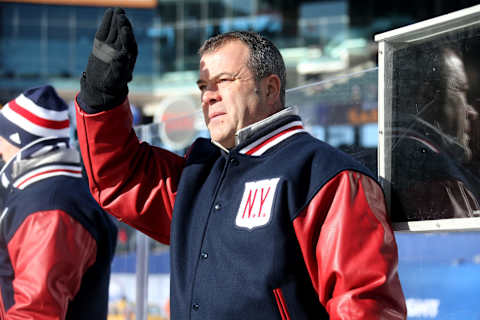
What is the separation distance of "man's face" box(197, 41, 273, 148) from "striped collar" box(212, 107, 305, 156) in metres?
0.04

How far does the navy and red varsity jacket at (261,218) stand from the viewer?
1.88 metres

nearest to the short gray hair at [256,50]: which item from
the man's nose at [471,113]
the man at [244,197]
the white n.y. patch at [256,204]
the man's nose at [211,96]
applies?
the man at [244,197]

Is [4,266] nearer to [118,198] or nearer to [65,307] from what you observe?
[65,307]

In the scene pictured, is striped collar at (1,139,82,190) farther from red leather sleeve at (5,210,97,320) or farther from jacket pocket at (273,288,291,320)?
jacket pocket at (273,288,291,320)

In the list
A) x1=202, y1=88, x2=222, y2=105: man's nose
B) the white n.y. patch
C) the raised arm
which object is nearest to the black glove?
the raised arm

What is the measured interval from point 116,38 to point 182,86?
2855cm

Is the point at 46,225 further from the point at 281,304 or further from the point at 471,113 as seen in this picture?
the point at 471,113

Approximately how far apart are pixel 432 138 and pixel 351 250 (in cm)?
54

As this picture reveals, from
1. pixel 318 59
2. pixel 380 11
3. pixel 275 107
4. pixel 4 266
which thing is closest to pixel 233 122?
pixel 275 107

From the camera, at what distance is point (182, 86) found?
100 feet

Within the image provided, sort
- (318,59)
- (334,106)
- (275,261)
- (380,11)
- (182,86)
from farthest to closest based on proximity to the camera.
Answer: (182,86)
(380,11)
(318,59)
(334,106)
(275,261)

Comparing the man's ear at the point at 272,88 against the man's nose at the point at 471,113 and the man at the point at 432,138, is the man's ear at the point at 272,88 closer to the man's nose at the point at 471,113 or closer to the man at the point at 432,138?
the man at the point at 432,138

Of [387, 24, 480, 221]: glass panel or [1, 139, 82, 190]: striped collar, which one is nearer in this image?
[387, 24, 480, 221]: glass panel

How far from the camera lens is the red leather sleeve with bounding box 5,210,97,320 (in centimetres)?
289
